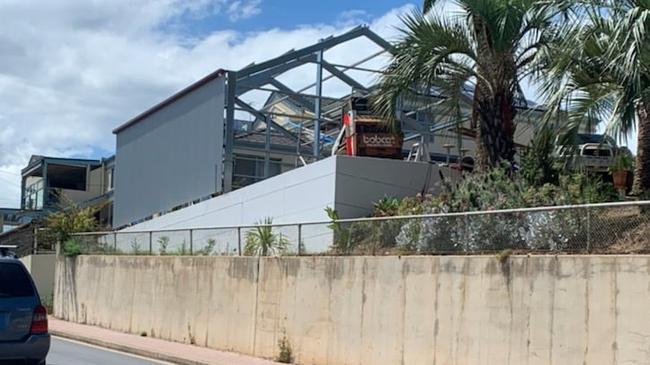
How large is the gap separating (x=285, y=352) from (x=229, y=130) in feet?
38.4

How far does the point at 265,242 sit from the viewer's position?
1805 centimetres

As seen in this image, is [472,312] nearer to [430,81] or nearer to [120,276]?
[430,81]

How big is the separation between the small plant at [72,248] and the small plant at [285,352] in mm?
12797

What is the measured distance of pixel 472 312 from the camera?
1265 centimetres

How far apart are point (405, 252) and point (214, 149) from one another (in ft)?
47.5

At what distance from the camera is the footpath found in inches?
661

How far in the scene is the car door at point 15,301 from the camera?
12141 mm

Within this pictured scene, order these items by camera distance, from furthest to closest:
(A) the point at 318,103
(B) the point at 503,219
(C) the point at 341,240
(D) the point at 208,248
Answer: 1. (A) the point at 318,103
2. (D) the point at 208,248
3. (C) the point at 341,240
4. (B) the point at 503,219

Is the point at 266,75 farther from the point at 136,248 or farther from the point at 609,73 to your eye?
the point at 609,73

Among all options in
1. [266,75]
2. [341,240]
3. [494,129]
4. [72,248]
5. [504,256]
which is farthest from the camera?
[266,75]

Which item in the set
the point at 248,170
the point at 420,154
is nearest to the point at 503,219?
the point at 420,154

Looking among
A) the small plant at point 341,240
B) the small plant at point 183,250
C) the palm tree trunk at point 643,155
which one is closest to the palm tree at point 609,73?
the palm tree trunk at point 643,155

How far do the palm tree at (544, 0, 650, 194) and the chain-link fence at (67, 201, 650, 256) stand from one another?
184cm

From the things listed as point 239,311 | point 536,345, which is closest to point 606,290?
point 536,345
